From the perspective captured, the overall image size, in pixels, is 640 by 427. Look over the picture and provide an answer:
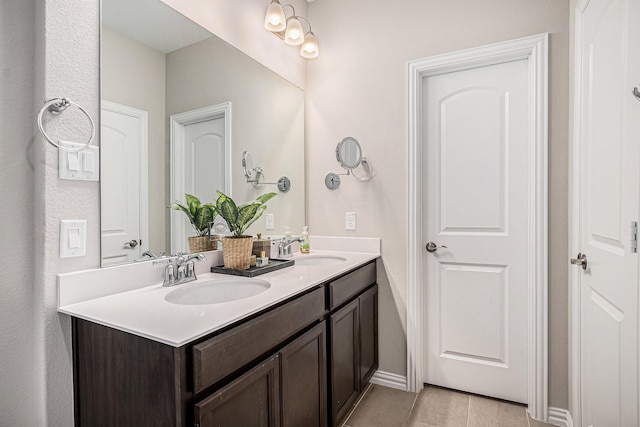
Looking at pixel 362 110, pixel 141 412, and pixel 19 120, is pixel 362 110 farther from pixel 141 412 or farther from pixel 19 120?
pixel 141 412

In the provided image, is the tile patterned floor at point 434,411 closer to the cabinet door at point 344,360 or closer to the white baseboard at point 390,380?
the white baseboard at point 390,380

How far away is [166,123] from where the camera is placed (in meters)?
1.57

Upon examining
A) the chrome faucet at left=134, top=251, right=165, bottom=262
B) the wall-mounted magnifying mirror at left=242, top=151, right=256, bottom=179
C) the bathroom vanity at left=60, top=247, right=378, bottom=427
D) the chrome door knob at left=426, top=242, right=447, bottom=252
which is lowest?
the bathroom vanity at left=60, top=247, right=378, bottom=427

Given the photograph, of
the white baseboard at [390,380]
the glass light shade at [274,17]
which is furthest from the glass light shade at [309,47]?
the white baseboard at [390,380]

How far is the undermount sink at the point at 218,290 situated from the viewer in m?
1.42

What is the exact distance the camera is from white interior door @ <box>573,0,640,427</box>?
110 centimetres

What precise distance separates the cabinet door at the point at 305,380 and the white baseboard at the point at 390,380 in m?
0.80

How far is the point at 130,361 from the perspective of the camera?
1.00 metres

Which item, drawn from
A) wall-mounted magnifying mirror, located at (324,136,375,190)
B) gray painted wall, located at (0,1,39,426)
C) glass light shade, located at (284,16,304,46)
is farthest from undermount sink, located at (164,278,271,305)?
glass light shade, located at (284,16,304,46)

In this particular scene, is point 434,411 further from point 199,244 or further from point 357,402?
point 199,244

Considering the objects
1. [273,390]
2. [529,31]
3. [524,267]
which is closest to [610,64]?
[529,31]

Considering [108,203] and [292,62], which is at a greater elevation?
[292,62]

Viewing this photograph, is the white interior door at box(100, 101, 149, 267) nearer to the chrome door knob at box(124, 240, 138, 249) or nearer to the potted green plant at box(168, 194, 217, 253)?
the chrome door knob at box(124, 240, 138, 249)

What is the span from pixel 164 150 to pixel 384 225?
54.2 inches
